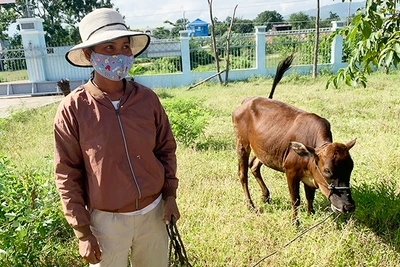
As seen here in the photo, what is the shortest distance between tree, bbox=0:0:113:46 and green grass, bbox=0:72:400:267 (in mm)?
22169

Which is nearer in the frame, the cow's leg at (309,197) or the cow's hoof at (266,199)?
the cow's leg at (309,197)

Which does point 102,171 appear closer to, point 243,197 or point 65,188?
point 65,188

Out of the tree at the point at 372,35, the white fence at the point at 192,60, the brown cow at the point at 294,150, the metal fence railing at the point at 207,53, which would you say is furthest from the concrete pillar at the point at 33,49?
the tree at the point at 372,35

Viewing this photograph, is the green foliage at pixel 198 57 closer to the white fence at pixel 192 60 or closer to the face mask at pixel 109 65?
the white fence at pixel 192 60

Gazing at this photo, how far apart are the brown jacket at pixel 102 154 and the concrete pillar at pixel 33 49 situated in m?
14.8

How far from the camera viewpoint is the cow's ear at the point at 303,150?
298 centimetres

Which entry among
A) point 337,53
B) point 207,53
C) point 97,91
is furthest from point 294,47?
point 97,91

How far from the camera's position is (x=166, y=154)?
2.04 metres

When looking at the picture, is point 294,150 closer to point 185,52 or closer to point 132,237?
point 132,237

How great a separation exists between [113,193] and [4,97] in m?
15.3

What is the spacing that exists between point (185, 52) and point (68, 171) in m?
13.9

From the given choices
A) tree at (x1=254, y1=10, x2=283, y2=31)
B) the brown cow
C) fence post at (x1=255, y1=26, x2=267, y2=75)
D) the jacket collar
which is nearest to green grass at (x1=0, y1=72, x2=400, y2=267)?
the brown cow

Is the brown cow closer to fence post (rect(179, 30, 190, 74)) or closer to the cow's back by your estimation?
the cow's back

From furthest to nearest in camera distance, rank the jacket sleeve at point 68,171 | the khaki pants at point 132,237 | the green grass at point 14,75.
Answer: the green grass at point 14,75 → the khaki pants at point 132,237 → the jacket sleeve at point 68,171
